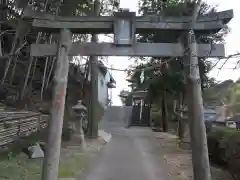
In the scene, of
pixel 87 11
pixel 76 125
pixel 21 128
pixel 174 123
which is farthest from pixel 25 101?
pixel 174 123

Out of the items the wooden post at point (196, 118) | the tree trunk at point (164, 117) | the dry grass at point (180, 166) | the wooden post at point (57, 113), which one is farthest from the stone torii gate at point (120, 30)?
the tree trunk at point (164, 117)

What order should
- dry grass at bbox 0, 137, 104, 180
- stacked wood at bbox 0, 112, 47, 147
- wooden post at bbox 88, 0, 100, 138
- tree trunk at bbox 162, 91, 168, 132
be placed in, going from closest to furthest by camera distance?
1. dry grass at bbox 0, 137, 104, 180
2. stacked wood at bbox 0, 112, 47, 147
3. wooden post at bbox 88, 0, 100, 138
4. tree trunk at bbox 162, 91, 168, 132

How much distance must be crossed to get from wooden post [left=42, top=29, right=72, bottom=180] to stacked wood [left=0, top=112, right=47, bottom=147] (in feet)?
14.8

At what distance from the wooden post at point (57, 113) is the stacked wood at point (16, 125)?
14.8ft

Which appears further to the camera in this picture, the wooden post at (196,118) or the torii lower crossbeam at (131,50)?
the torii lower crossbeam at (131,50)

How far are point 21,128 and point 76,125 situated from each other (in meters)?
3.92

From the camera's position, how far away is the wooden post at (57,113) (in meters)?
6.01

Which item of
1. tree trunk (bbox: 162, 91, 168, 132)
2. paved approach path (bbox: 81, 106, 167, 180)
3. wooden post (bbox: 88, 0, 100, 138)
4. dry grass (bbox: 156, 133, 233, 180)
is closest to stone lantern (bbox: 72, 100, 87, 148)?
paved approach path (bbox: 81, 106, 167, 180)

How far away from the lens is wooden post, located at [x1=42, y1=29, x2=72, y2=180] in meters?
6.01

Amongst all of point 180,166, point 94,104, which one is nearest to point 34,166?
point 180,166

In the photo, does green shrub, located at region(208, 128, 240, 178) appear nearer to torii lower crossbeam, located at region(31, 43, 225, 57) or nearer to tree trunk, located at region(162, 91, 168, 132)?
torii lower crossbeam, located at region(31, 43, 225, 57)

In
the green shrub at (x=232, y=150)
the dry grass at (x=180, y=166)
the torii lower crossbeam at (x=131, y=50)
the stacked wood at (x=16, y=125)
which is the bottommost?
the dry grass at (x=180, y=166)

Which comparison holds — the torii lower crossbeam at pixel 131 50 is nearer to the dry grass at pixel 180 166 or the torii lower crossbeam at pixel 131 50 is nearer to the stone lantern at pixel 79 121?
the dry grass at pixel 180 166

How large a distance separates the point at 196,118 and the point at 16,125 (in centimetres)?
728
